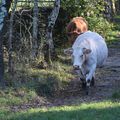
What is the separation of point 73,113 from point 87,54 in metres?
4.61

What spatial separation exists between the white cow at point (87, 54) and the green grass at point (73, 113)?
135 inches

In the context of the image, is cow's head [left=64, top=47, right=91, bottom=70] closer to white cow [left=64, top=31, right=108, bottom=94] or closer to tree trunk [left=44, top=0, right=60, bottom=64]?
white cow [left=64, top=31, right=108, bottom=94]

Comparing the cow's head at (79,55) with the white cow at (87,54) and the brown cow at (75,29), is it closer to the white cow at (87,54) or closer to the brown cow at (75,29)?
the white cow at (87,54)

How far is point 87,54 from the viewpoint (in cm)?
1404

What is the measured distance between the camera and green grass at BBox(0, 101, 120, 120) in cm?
924

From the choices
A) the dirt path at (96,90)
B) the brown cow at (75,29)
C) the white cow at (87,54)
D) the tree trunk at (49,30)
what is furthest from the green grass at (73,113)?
the brown cow at (75,29)

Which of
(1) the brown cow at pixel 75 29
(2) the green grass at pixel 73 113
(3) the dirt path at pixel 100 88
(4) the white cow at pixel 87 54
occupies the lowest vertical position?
(3) the dirt path at pixel 100 88

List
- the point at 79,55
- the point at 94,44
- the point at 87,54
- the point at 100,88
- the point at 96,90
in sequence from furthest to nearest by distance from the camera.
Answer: the point at 94,44
the point at 100,88
the point at 96,90
the point at 87,54
the point at 79,55

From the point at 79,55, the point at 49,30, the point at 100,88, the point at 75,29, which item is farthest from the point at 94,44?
the point at 75,29

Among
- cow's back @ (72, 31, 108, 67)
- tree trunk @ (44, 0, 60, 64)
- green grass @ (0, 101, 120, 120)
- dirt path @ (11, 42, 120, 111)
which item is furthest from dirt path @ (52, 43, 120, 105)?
green grass @ (0, 101, 120, 120)

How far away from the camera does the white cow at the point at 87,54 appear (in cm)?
1371

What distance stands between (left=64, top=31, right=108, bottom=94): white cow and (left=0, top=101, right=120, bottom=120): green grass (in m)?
3.42

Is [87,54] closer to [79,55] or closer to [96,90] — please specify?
[79,55]

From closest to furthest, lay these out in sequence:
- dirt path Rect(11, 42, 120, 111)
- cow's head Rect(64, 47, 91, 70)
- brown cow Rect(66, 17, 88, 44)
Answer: dirt path Rect(11, 42, 120, 111), cow's head Rect(64, 47, 91, 70), brown cow Rect(66, 17, 88, 44)
